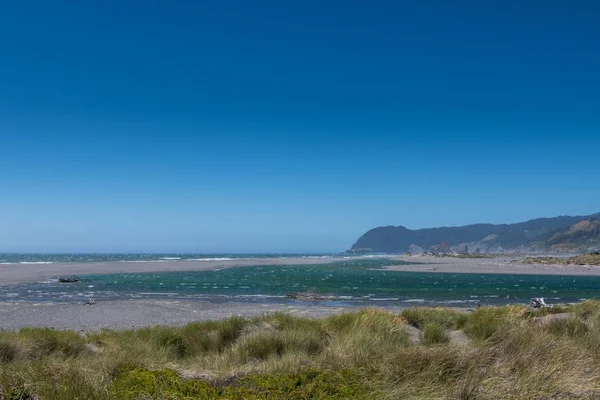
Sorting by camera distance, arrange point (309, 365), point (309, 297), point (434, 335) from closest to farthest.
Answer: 1. point (309, 365)
2. point (434, 335)
3. point (309, 297)

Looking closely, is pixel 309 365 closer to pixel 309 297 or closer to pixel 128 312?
pixel 128 312

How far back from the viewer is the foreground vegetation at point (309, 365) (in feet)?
18.6

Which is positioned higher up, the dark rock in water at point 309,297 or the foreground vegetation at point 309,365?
the foreground vegetation at point 309,365

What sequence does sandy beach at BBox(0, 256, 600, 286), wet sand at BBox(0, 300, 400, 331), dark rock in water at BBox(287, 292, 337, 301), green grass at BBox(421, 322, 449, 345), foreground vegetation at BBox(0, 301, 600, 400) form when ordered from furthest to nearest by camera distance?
sandy beach at BBox(0, 256, 600, 286) → dark rock in water at BBox(287, 292, 337, 301) → wet sand at BBox(0, 300, 400, 331) → green grass at BBox(421, 322, 449, 345) → foreground vegetation at BBox(0, 301, 600, 400)

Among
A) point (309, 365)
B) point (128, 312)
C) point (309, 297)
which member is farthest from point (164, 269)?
point (309, 365)

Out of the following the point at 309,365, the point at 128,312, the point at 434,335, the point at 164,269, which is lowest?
the point at 128,312

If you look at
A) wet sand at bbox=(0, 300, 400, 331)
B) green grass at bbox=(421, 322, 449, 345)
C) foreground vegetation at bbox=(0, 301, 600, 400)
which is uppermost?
foreground vegetation at bbox=(0, 301, 600, 400)

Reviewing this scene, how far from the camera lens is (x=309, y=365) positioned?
7566 mm

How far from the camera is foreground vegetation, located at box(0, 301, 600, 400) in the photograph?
5.68 meters

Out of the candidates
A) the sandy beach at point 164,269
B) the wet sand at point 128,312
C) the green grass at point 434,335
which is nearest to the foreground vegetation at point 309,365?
the green grass at point 434,335

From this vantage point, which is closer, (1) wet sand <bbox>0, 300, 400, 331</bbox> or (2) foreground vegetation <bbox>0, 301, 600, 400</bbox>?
(2) foreground vegetation <bbox>0, 301, 600, 400</bbox>

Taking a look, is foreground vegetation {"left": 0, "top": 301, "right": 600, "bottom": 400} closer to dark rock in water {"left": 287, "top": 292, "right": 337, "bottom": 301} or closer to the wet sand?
the wet sand

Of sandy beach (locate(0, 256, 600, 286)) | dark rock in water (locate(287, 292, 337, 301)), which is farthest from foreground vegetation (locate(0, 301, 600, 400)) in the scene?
sandy beach (locate(0, 256, 600, 286))

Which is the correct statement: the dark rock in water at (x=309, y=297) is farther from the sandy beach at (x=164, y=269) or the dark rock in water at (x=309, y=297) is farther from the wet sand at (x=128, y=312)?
the sandy beach at (x=164, y=269)
